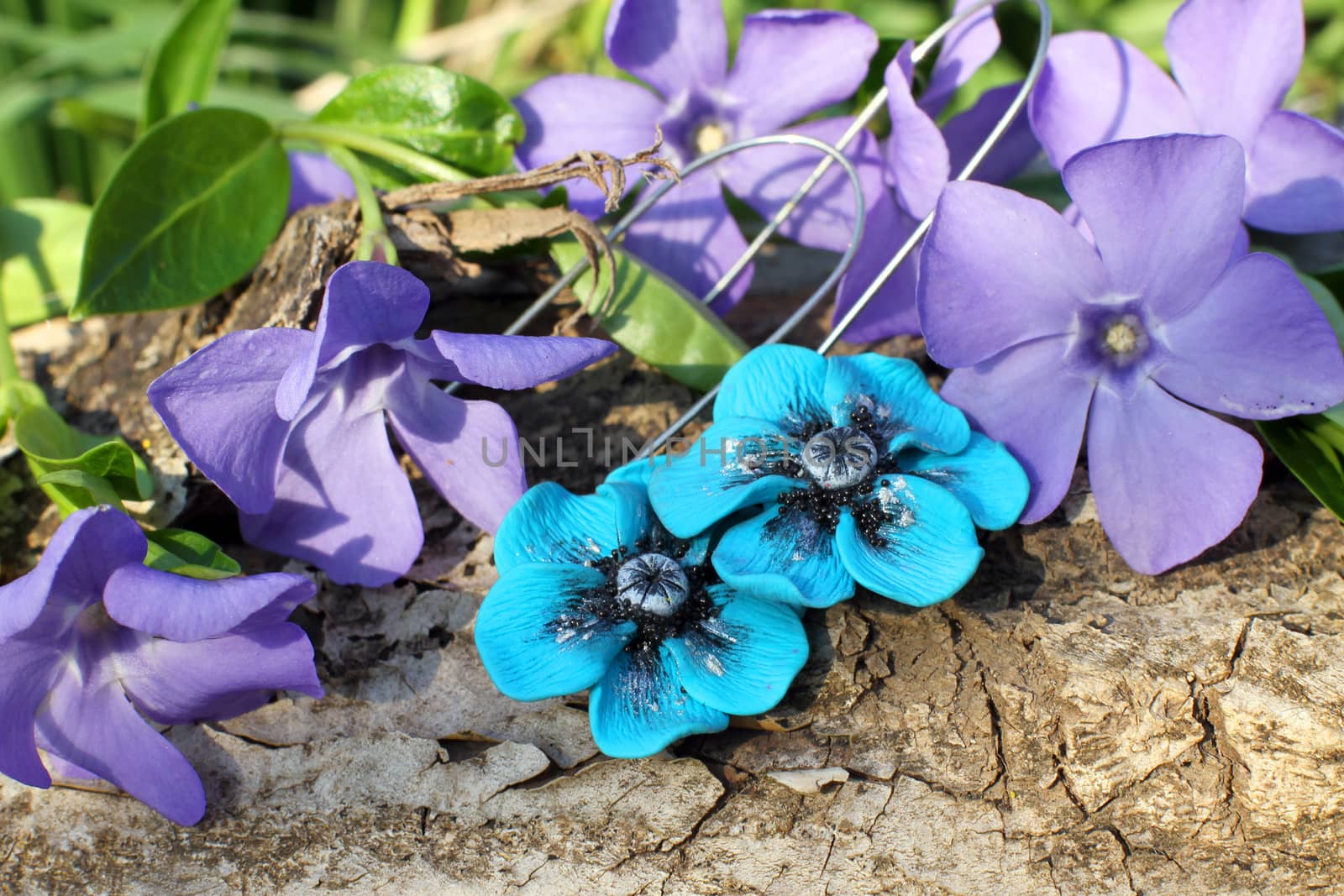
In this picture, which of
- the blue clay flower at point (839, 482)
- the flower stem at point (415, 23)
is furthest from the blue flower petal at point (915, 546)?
the flower stem at point (415, 23)

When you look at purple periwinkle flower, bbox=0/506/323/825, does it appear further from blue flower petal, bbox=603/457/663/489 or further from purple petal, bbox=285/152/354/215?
purple petal, bbox=285/152/354/215

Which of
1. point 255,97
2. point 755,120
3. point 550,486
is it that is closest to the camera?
point 550,486

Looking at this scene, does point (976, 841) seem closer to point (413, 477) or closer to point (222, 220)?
point (413, 477)

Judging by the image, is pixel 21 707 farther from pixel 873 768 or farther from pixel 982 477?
pixel 982 477

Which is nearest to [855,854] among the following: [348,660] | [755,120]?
[348,660]

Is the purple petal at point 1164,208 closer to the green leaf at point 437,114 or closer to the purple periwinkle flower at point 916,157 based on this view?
the purple periwinkle flower at point 916,157
